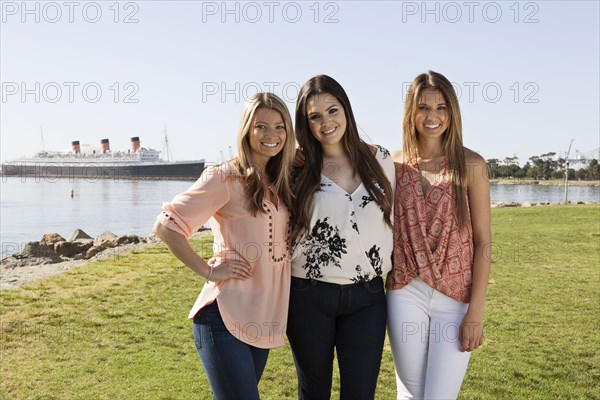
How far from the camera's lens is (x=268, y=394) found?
4.36 metres

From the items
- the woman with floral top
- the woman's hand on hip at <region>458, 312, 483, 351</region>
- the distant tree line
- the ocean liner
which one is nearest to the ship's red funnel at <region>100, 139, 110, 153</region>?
the ocean liner

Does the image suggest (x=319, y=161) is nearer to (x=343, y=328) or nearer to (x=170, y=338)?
(x=343, y=328)

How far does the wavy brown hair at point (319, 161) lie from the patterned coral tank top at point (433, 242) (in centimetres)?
10

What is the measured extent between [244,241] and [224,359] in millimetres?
479

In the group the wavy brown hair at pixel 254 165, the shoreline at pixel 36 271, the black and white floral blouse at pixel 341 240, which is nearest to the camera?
the wavy brown hair at pixel 254 165

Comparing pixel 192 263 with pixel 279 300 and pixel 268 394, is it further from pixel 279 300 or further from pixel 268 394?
pixel 268 394

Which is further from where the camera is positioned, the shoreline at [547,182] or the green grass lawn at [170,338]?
the shoreline at [547,182]

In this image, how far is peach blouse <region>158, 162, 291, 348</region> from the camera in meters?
2.37

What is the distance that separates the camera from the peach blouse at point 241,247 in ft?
7.77

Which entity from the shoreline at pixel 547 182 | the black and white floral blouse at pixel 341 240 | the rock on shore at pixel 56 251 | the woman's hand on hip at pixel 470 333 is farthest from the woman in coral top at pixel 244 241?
the shoreline at pixel 547 182

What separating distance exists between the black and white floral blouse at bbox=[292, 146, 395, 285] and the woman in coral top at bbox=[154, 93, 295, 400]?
0.11 meters

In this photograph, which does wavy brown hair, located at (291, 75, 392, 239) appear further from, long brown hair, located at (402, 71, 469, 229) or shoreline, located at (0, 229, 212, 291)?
shoreline, located at (0, 229, 212, 291)

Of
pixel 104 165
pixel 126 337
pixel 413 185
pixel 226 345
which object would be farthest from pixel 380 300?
pixel 104 165

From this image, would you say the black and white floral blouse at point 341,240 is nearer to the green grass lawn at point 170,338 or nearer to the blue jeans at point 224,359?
the blue jeans at point 224,359
